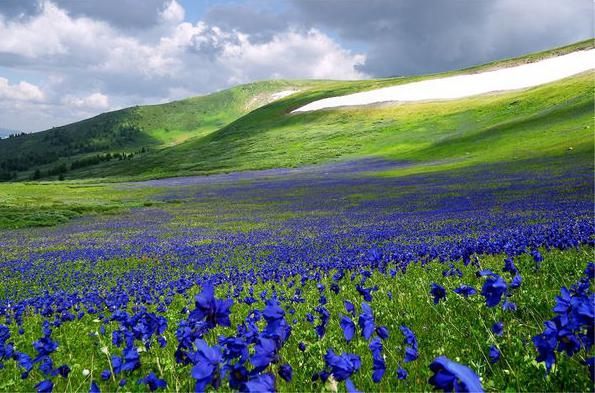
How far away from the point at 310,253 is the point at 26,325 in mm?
10142

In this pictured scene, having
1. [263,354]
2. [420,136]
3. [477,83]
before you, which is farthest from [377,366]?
[477,83]

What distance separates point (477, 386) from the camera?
67.6 inches

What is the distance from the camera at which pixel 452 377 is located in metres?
2.02

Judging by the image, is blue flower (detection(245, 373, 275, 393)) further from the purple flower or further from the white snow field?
the white snow field

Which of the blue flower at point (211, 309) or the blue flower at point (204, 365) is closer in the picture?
the blue flower at point (204, 365)

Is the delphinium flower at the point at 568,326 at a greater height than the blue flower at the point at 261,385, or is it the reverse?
the blue flower at the point at 261,385

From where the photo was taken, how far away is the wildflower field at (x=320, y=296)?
10.4ft

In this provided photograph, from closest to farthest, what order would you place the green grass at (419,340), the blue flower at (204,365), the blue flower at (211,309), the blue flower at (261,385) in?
the blue flower at (261,385), the blue flower at (204,365), the blue flower at (211,309), the green grass at (419,340)

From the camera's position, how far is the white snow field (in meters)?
142

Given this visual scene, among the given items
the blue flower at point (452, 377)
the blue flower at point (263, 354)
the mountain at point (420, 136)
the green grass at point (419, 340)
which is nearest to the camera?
the blue flower at point (452, 377)

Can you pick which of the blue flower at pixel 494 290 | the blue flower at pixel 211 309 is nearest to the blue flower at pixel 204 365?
the blue flower at pixel 211 309

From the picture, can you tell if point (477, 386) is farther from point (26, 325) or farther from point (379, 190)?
point (379, 190)

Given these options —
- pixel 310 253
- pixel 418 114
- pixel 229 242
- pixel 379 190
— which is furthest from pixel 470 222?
pixel 418 114

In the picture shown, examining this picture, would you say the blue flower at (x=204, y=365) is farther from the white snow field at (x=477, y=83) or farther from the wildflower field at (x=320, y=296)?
the white snow field at (x=477, y=83)
